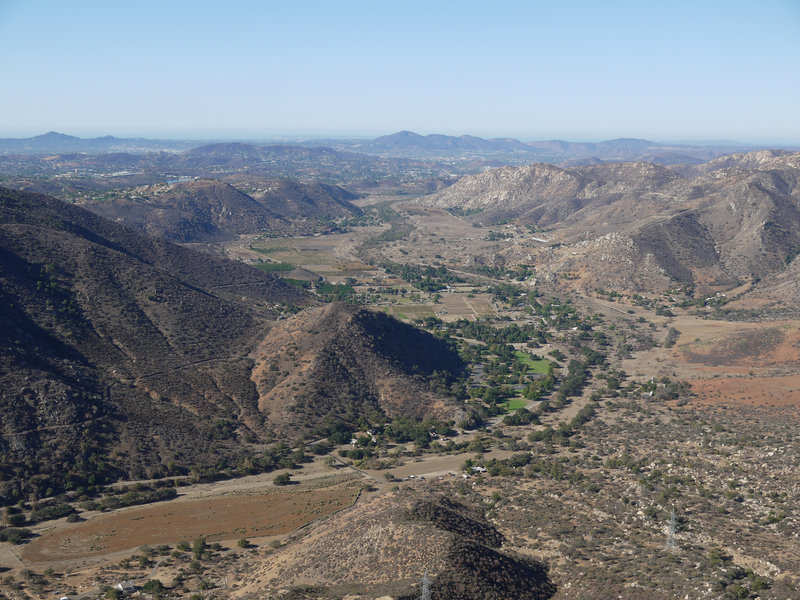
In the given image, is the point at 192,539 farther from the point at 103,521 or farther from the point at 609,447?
the point at 609,447

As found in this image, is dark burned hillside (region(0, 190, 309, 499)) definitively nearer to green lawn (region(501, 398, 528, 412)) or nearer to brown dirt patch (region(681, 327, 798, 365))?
green lawn (region(501, 398, 528, 412))

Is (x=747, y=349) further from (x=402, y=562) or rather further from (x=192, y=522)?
(x=192, y=522)

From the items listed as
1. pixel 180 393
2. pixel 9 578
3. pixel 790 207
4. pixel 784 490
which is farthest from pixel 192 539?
pixel 790 207

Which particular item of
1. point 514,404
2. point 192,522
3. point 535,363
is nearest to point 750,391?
point 514,404

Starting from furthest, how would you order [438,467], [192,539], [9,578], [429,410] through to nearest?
[429,410] → [438,467] → [192,539] → [9,578]

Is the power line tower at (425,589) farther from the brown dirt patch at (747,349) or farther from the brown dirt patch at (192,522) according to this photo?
the brown dirt patch at (747,349)

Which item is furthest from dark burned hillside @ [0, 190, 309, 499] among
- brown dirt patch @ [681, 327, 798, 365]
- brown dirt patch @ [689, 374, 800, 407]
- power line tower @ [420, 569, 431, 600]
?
brown dirt patch @ [681, 327, 798, 365]
